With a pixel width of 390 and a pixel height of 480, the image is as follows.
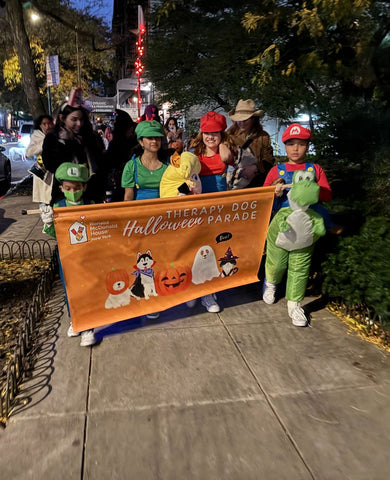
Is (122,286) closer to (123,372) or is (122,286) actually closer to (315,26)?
(123,372)

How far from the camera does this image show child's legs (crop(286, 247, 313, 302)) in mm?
3844

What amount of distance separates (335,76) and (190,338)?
20.0ft

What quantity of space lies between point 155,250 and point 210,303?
3.20ft

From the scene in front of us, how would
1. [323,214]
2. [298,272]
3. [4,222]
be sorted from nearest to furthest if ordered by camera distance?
[298,272] < [323,214] < [4,222]

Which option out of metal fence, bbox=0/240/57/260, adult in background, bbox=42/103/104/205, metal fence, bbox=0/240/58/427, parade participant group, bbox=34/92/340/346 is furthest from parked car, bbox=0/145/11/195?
parade participant group, bbox=34/92/340/346

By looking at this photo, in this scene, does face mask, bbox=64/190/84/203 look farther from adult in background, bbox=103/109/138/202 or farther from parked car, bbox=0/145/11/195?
parked car, bbox=0/145/11/195

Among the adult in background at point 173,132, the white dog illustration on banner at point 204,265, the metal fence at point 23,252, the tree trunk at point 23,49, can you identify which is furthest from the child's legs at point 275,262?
the tree trunk at point 23,49

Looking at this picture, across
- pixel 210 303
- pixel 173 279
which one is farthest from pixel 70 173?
pixel 210 303

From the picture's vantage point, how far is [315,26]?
18.5 feet

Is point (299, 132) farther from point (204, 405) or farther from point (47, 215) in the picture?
point (204, 405)

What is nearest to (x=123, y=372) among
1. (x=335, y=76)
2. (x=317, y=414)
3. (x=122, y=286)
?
(x=122, y=286)

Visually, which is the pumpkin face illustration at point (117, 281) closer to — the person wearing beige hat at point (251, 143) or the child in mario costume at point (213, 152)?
the child in mario costume at point (213, 152)

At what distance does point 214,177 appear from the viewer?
415cm

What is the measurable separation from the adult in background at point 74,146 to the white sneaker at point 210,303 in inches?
60.3
